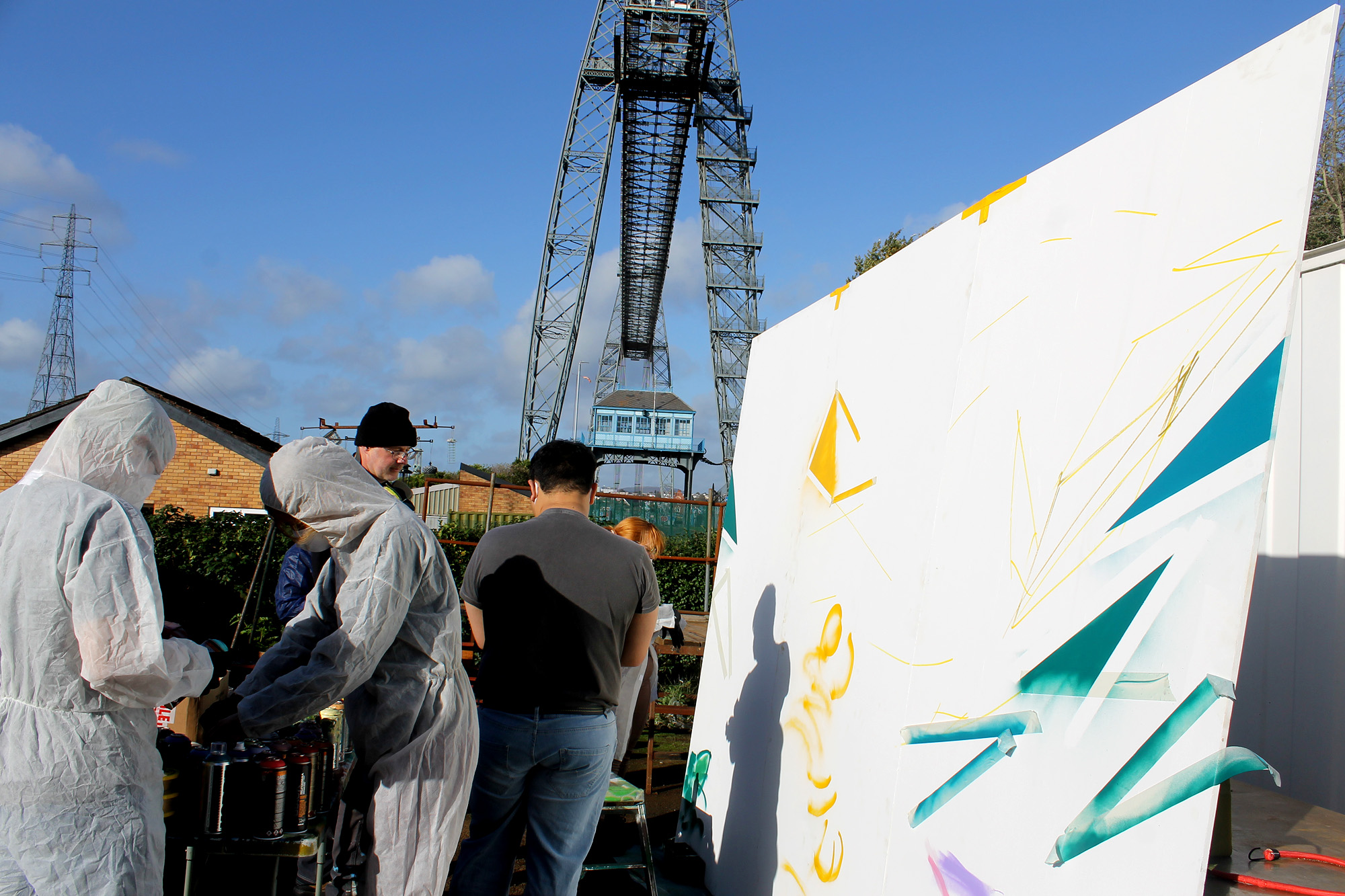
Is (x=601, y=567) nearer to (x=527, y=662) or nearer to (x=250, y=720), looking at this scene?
(x=527, y=662)

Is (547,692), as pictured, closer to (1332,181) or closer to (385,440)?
(385,440)

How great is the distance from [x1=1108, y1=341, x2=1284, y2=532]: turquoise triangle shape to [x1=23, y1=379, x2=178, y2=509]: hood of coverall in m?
2.02

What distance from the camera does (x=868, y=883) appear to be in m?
2.10

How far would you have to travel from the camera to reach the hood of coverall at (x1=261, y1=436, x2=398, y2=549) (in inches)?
78.4

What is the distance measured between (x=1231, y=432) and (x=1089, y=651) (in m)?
0.48

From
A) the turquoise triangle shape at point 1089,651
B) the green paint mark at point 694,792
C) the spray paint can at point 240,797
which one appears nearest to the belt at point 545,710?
the spray paint can at point 240,797

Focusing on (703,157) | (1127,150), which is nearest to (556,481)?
(1127,150)

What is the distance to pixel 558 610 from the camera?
2.30 m

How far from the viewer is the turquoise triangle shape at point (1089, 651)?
1.53 metres

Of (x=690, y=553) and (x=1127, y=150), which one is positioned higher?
(x=1127, y=150)

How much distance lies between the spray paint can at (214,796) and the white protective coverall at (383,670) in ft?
0.42

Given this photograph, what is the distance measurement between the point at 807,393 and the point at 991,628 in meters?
1.55

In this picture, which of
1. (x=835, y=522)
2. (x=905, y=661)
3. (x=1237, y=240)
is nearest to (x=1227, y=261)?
(x=1237, y=240)

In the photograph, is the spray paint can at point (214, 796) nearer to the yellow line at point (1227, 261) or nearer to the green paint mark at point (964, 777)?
the green paint mark at point (964, 777)
